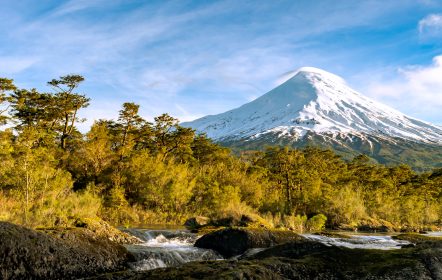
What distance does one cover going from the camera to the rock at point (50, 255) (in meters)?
8.86

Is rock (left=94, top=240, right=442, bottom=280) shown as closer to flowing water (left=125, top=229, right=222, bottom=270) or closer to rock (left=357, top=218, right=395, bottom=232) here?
flowing water (left=125, top=229, right=222, bottom=270)

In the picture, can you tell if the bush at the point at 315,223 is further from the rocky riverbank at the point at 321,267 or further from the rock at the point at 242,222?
the rocky riverbank at the point at 321,267

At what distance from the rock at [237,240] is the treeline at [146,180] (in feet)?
39.5

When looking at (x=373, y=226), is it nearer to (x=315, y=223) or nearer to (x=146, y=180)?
(x=315, y=223)

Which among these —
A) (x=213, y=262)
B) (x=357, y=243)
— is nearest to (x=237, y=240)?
(x=213, y=262)

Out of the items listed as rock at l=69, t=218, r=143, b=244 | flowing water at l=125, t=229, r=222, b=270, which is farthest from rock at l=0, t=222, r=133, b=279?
rock at l=69, t=218, r=143, b=244

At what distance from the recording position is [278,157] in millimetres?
53844

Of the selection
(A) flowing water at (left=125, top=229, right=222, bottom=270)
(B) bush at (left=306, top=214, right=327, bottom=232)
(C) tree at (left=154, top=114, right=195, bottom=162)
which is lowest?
(B) bush at (left=306, top=214, right=327, bottom=232)

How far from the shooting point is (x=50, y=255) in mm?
9500

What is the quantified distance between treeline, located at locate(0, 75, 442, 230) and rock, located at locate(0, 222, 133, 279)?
14.3m

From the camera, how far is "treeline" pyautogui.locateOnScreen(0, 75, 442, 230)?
2845cm

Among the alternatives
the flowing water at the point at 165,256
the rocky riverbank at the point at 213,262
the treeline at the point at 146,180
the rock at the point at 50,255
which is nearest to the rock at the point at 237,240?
the flowing water at the point at 165,256

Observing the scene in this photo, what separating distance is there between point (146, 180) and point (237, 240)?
Result: 28.0 meters

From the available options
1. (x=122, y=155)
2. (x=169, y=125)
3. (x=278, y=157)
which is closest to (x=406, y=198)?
(x=278, y=157)
